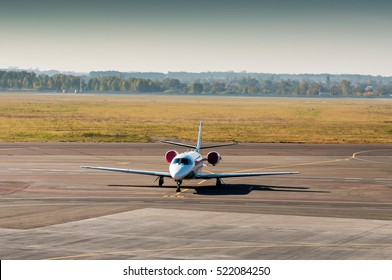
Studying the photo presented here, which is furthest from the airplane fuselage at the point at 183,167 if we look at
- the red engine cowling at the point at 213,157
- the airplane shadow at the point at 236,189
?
the red engine cowling at the point at 213,157

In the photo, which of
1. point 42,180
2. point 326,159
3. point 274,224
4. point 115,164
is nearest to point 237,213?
point 274,224

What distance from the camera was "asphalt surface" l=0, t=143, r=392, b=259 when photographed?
37.4 metres

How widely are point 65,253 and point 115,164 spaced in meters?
41.7

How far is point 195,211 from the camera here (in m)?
49.8

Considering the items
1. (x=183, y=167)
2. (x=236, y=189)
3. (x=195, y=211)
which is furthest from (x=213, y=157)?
(x=195, y=211)

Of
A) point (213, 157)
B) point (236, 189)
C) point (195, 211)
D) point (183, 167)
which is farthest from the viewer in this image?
point (213, 157)

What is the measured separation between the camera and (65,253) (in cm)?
3572

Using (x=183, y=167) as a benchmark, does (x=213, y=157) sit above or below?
above

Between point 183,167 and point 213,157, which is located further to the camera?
point 213,157

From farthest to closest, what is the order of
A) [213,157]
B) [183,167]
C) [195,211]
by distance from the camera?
[213,157], [183,167], [195,211]

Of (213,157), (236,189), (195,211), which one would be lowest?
(236,189)

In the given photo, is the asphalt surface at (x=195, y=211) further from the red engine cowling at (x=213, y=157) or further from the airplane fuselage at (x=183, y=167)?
the red engine cowling at (x=213, y=157)

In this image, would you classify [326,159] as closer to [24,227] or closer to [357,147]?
[357,147]

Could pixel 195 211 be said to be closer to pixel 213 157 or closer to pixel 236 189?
pixel 236 189
